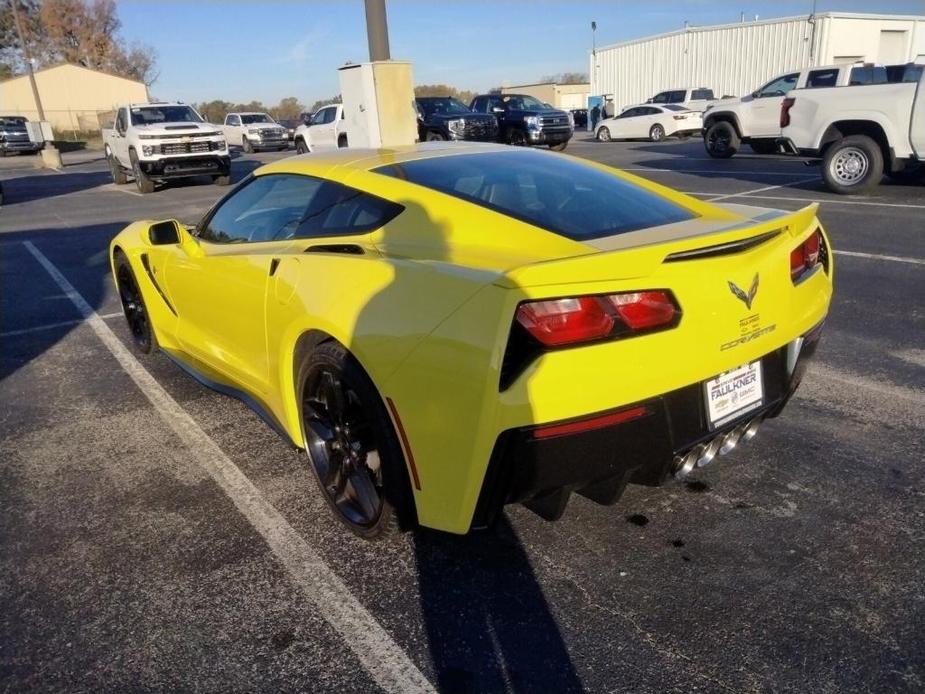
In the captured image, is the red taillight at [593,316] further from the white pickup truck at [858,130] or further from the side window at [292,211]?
the white pickup truck at [858,130]

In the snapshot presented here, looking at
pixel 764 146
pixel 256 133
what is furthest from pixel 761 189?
pixel 256 133

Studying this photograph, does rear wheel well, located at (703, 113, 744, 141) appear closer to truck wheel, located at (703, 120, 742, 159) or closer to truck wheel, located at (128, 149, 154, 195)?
truck wheel, located at (703, 120, 742, 159)

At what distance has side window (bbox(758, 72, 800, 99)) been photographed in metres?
16.5

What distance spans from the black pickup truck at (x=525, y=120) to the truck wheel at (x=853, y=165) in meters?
12.3

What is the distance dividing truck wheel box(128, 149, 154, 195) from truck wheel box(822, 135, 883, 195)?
1418 cm

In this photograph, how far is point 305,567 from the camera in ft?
9.04

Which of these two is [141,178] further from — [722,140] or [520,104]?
[722,140]

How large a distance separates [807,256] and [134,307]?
431 centimetres

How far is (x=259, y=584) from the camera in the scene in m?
2.67

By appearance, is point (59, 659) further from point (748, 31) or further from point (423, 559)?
point (748, 31)

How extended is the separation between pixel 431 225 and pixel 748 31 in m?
37.3

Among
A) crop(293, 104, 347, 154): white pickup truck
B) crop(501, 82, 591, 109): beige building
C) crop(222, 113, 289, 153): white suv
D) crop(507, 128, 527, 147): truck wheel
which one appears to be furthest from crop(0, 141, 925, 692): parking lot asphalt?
crop(501, 82, 591, 109): beige building

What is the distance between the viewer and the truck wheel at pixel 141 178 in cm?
1720

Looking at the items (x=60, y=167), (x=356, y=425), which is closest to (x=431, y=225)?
(x=356, y=425)
